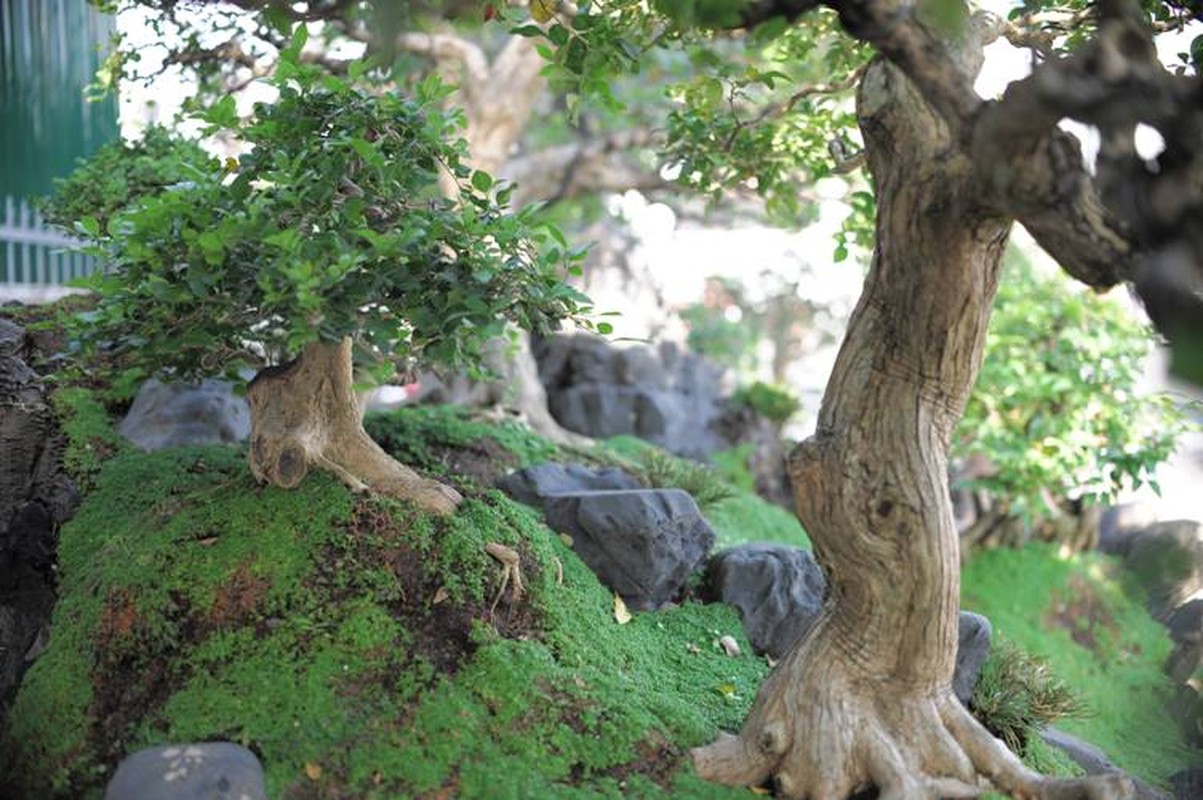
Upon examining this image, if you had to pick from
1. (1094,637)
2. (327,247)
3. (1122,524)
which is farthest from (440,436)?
(1122,524)

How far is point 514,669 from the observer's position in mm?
4539

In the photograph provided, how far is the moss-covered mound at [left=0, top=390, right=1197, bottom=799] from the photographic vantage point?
4176mm


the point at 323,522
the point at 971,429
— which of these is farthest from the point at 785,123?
the point at 971,429

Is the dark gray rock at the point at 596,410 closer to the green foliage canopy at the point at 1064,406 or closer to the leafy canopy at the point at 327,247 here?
the green foliage canopy at the point at 1064,406

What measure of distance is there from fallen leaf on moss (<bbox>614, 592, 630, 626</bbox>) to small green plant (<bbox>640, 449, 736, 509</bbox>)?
2160 mm

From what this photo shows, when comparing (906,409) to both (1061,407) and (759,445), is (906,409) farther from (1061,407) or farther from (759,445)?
(759,445)

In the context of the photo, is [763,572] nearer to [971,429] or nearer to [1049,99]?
[1049,99]

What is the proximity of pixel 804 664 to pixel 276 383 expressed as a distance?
2883 mm

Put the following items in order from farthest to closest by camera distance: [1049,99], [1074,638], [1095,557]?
[1095,557]
[1074,638]
[1049,99]

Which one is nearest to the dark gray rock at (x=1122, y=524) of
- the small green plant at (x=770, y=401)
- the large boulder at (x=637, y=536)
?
the small green plant at (x=770, y=401)

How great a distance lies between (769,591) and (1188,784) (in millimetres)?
3166

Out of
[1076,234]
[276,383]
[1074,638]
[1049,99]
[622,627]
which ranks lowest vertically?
[1074,638]

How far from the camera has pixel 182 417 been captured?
658cm

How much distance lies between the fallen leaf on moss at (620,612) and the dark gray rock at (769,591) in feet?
2.50
